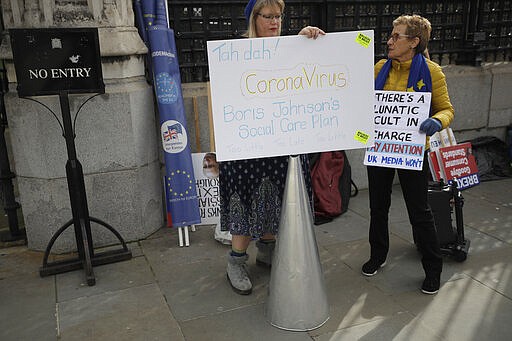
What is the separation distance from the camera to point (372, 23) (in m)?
5.97

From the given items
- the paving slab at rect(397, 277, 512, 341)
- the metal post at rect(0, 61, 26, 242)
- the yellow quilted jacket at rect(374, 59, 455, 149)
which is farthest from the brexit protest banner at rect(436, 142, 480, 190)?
the metal post at rect(0, 61, 26, 242)

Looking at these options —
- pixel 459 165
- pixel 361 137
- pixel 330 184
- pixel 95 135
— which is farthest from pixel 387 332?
pixel 459 165

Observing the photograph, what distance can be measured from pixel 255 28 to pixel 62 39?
159 cm

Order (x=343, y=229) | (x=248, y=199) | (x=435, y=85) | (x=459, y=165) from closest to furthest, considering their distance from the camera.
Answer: (x=435, y=85), (x=248, y=199), (x=343, y=229), (x=459, y=165)

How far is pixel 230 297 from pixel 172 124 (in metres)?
1.77

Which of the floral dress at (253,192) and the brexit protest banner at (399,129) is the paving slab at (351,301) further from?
the brexit protest banner at (399,129)

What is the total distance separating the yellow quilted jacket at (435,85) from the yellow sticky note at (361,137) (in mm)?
478

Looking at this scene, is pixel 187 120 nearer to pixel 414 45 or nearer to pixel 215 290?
pixel 215 290

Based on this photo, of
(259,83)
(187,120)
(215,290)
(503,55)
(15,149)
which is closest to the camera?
(259,83)

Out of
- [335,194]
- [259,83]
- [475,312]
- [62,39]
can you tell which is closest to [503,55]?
[335,194]

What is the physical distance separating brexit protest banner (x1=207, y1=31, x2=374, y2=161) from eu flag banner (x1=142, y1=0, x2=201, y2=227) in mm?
1663

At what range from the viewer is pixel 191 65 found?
5.11 metres

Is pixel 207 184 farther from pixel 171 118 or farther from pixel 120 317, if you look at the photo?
pixel 120 317

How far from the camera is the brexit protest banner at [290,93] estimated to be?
292 cm
